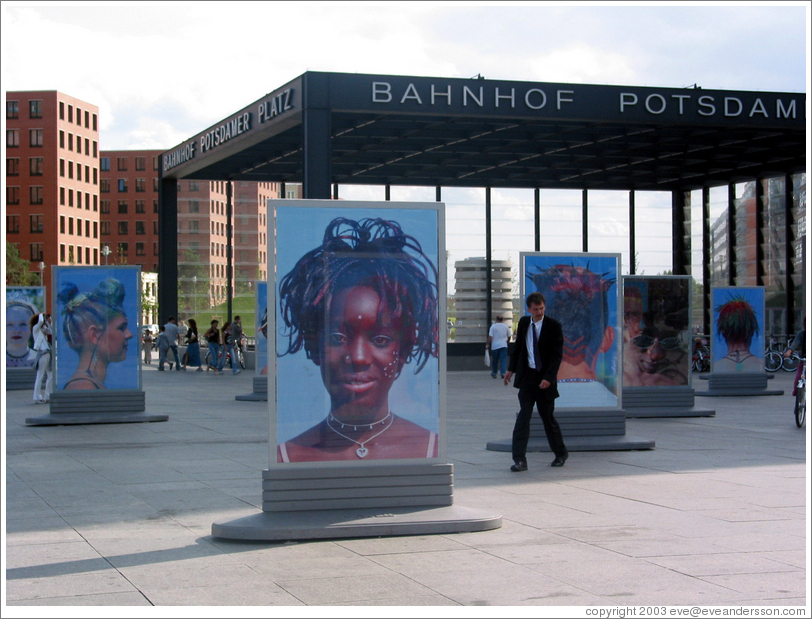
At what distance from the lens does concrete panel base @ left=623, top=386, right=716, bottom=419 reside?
17.3m

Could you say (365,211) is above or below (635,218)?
below

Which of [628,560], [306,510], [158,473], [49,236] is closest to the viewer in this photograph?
[628,560]

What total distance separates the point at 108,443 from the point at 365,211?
7216mm

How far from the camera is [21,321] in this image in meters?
25.7

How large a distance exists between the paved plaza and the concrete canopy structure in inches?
419

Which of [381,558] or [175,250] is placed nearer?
[381,558]

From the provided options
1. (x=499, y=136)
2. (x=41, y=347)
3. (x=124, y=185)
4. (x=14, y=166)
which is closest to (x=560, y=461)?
(x=41, y=347)

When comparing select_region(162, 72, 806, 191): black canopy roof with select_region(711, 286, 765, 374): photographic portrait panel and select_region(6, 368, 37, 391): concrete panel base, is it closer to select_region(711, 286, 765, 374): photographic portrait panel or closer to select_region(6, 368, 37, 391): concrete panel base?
select_region(711, 286, 765, 374): photographic portrait panel

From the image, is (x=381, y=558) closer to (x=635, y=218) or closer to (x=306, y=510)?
(x=306, y=510)

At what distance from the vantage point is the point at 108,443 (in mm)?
13492

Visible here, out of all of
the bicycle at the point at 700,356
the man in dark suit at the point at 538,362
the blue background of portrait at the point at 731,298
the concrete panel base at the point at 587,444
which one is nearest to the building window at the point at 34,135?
the bicycle at the point at 700,356

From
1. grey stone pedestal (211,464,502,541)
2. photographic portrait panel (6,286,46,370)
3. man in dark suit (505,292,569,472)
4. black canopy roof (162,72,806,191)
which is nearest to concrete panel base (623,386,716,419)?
man in dark suit (505,292,569,472)

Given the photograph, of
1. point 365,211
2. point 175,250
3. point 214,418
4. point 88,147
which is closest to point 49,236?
point 88,147

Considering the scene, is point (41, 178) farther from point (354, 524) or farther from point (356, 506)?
point (354, 524)
